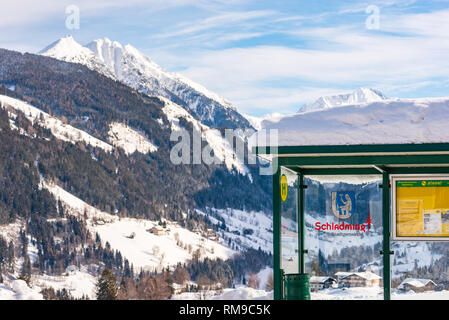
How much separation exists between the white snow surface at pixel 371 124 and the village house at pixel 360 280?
6.32ft

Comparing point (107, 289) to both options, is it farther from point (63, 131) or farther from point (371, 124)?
point (371, 124)

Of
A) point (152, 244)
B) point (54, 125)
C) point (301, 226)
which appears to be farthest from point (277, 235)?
point (54, 125)

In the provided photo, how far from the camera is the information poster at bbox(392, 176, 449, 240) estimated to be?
352 inches

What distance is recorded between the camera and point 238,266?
533 ft

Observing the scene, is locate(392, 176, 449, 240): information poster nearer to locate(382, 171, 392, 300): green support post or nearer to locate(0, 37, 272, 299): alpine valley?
locate(382, 171, 392, 300): green support post

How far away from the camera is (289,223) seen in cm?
931

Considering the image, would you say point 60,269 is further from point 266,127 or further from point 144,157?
point 266,127

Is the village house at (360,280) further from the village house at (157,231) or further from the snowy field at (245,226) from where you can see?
the snowy field at (245,226)

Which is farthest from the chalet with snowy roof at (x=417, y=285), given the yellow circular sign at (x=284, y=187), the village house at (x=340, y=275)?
the yellow circular sign at (x=284, y=187)

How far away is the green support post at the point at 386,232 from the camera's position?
8953 mm

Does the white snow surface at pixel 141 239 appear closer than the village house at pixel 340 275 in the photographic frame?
No

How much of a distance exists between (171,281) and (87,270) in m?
16.3

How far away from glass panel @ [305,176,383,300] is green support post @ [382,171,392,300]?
19 cm
